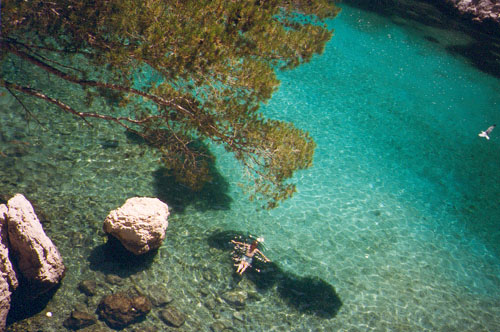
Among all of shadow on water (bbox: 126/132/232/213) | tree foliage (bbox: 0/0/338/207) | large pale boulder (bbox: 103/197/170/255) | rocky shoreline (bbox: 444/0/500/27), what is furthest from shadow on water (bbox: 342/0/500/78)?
large pale boulder (bbox: 103/197/170/255)

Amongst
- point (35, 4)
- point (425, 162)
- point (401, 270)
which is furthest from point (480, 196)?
point (35, 4)

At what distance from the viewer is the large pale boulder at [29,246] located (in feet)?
21.0

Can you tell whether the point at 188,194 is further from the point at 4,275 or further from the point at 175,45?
the point at 175,45

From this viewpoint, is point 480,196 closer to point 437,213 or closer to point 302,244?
point 437,213

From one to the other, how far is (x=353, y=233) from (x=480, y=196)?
6.51 m

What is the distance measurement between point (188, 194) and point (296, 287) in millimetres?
3845

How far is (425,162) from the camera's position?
14906 millimetres

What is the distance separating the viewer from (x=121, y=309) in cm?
689

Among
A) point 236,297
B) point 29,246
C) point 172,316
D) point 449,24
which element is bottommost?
point 172,316

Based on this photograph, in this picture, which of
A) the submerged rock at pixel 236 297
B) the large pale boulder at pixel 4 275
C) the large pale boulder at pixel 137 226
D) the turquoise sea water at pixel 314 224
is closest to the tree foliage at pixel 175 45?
the large pale boulder at pixel 137 226

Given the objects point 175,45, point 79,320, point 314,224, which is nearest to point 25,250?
point 79,320

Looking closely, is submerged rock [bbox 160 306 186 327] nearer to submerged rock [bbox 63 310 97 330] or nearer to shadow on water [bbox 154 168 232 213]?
submerged rock [bbox 63 310 97 330]

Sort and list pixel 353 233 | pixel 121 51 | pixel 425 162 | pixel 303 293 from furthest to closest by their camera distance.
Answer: pixel 425 162
pixel 353 233
pixel 303 293
pixel 121 51

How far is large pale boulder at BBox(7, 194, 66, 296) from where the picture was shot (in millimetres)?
6414
